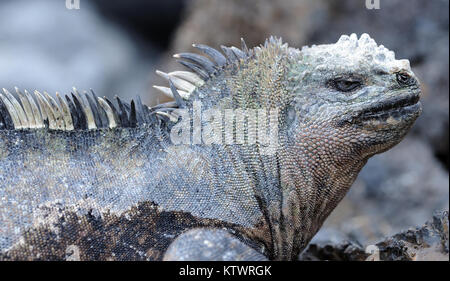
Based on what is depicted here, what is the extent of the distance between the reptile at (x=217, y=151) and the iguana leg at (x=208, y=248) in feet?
0.06

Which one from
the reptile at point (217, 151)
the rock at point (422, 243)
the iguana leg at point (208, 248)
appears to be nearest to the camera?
the iguana leg at point (208, 248)

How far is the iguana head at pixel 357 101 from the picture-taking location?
317 centimetres

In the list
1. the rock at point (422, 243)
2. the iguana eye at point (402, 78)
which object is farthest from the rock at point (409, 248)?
the iguana eye at point (402, 78)

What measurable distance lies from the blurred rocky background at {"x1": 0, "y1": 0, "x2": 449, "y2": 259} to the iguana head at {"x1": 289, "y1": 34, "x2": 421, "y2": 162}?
0.93m

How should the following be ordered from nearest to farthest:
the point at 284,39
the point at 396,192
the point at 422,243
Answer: the point at 422,243 < the point at 396,192 < the point at 284,39

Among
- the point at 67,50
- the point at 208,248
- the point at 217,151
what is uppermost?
the point at 67,50

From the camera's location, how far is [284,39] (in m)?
8.24

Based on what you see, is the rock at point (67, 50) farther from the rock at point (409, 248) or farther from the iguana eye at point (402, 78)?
the iguana eye at point (402, 78)

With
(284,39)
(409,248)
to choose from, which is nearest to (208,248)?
(409,248)

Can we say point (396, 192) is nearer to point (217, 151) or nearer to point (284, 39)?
point (284, 39)

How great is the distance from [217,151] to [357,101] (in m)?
0.85

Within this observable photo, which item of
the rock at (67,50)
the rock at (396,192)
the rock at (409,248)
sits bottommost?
the rock at (409,248)

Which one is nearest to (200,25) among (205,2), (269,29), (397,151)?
(205,2)

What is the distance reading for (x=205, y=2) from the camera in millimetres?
8656
